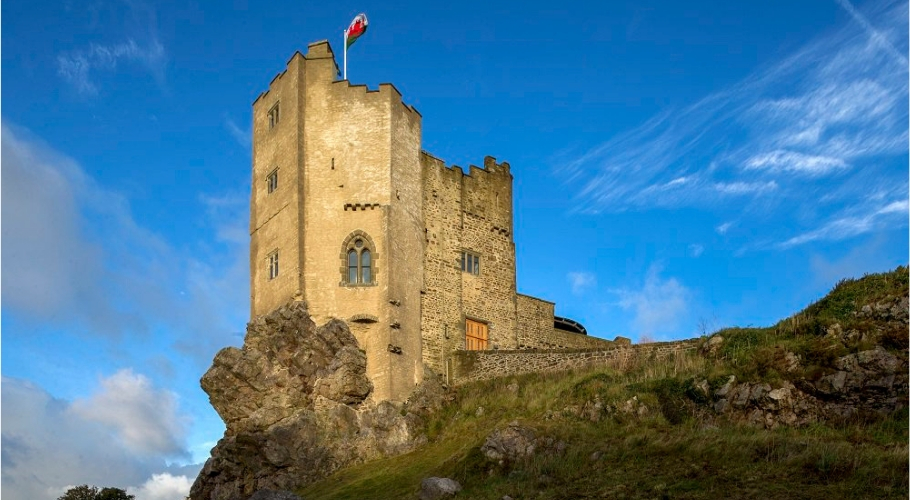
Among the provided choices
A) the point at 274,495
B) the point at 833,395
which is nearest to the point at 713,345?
the point at 833,395

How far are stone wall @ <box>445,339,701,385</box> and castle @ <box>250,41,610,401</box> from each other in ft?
2.90

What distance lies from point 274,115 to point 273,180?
2.99 m

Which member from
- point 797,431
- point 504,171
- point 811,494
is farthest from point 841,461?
point 504,171

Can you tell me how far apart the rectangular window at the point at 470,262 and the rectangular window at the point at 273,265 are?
8.05 metres

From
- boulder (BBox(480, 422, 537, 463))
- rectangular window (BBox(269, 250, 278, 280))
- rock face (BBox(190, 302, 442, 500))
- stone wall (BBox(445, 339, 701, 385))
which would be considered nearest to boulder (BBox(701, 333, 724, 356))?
stone wall (BBox(445, 339, 701, 385))

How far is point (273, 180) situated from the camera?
43.0 metres

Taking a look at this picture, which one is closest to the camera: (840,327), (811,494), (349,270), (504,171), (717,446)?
(811,494)

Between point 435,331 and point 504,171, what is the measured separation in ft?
31.7

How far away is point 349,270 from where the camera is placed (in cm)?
4059

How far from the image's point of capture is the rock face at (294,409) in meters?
37.0

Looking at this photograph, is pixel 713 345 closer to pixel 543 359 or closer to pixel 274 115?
pixel 543 359

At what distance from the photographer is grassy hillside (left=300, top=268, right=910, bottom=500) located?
2588 cm

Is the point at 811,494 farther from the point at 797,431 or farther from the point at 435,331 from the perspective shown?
the point at 435,331

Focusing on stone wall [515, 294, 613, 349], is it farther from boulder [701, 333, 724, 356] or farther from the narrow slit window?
boulder [701, 333, 724, 356]
